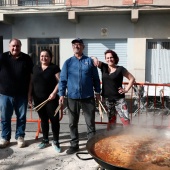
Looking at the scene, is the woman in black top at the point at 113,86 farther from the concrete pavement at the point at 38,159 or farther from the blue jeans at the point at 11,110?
the blue jeans at the point at 11,110

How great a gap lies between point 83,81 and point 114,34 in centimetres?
824

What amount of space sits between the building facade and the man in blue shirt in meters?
7.78

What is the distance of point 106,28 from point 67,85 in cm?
826

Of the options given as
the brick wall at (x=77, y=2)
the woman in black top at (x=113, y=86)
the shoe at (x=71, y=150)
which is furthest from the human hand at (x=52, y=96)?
the brick wall at (x=77, y=2)

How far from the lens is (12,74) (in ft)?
14.2

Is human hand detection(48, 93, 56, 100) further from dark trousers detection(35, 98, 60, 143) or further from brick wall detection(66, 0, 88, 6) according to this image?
brick wall detection(66, 0, 88, 6)

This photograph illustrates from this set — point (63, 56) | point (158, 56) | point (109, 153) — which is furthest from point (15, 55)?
point (158, 56)

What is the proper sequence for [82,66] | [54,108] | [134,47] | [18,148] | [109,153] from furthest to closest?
[134,47], [18,148], [54,108], [82,66], [109,153]

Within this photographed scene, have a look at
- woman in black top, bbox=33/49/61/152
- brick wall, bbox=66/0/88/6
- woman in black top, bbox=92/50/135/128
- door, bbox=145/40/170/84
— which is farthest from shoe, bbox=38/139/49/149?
brick wall, bbox=66/0/88/6

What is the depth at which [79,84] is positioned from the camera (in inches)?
160

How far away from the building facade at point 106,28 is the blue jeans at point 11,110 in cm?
780

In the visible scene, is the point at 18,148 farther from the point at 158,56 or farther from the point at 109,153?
the point at 158,56

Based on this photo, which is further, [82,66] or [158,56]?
[158,56]

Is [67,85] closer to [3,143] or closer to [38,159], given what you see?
[38,159]
